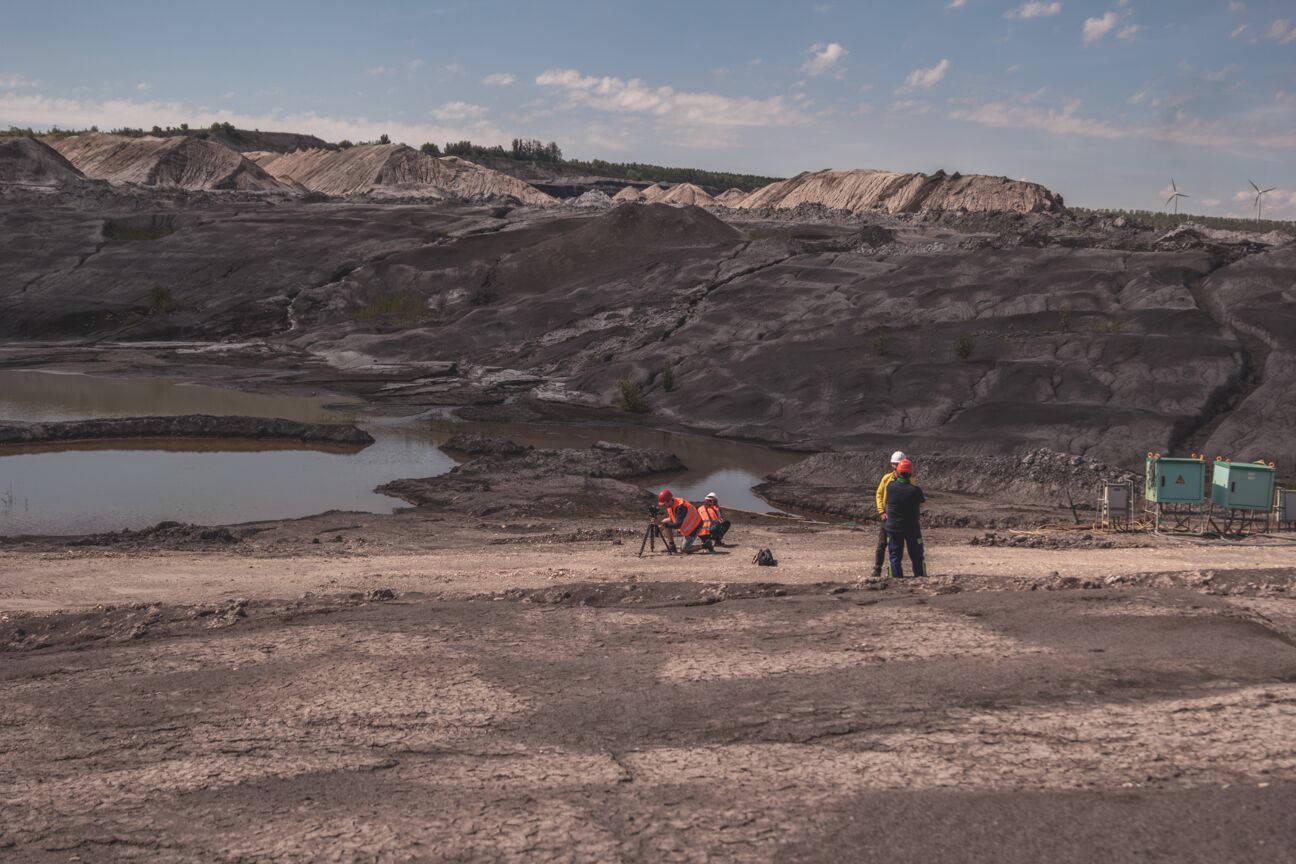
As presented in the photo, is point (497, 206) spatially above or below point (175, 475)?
above

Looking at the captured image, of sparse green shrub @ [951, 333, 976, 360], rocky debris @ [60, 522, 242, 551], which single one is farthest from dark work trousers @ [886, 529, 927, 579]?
sparse green shrub @ [951, 333, 976, 360]

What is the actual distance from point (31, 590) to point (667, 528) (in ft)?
25.9

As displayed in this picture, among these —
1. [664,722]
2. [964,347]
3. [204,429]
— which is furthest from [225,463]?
[664,722]

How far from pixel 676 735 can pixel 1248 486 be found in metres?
14.5

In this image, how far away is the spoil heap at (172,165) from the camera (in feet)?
293

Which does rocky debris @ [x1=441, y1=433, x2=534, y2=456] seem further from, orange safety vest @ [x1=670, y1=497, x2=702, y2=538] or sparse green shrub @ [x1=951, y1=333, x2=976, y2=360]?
sparse green shrub @ [x1=951, y1=333, x2=976, y2=360]

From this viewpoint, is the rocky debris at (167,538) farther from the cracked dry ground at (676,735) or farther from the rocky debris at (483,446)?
the rocky debris at (483,446)

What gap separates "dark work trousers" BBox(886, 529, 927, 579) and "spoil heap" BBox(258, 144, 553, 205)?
86.8 metres

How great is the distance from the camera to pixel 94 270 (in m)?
62.7

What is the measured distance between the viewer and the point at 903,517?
12258mm

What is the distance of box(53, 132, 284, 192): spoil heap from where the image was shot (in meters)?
89.2

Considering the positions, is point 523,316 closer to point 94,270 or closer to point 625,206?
point 625,206

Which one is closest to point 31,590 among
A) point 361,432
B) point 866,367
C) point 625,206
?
point 361,432

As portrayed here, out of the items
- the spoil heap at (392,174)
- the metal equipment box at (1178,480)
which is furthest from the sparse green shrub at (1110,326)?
the spoil heap at (392,174)
